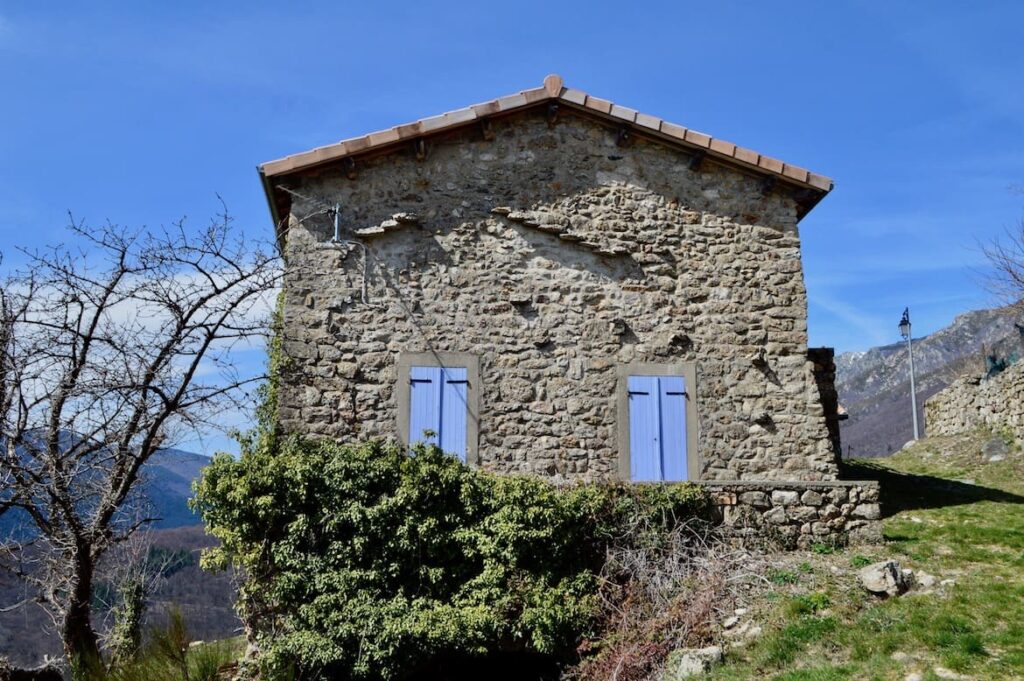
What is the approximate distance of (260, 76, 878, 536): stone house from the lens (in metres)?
10.4

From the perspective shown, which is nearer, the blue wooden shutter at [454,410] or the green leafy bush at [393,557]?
the green leafy bush at [393,557]

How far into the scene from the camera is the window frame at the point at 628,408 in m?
10.6

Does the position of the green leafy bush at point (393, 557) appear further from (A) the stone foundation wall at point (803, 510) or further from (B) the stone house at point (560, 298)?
(A) the stone foundation wall at point (803, 510)

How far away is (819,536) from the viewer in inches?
383

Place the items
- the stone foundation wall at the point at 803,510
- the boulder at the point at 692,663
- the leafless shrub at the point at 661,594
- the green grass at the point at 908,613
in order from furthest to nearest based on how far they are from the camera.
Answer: the stone foundation wall at the point at 803,510 → the leafless shrub at the point at 661,594 → the boulder at the point at 692,663 → the green grass at the point at 908,613

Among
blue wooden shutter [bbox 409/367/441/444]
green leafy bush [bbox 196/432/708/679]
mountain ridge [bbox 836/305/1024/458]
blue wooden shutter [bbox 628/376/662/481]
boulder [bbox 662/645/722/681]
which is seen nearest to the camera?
boulder [bbox 662/645/722/681]

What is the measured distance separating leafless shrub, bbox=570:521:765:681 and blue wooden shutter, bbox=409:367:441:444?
9.34ft

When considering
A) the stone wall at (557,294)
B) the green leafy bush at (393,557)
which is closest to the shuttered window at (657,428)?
the stone wall at (557,294)

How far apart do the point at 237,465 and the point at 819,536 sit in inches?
268

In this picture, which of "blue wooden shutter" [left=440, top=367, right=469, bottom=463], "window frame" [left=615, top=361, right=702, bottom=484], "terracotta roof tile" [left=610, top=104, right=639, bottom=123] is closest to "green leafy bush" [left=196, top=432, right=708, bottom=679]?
"blue wooden shutter" [left=440, top=367, right=469, bottom=463]

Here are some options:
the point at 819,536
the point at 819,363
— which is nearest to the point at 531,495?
the point at 819,536

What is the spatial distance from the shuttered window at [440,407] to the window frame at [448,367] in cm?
5

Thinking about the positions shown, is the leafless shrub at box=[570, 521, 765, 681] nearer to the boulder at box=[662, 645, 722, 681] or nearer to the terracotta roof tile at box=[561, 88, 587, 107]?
the boulder at box=[662, 645, 722, 681]

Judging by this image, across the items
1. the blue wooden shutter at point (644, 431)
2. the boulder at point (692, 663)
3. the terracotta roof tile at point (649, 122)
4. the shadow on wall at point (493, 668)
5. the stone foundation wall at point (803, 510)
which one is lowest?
the shadow on wall at point (493, 668)
